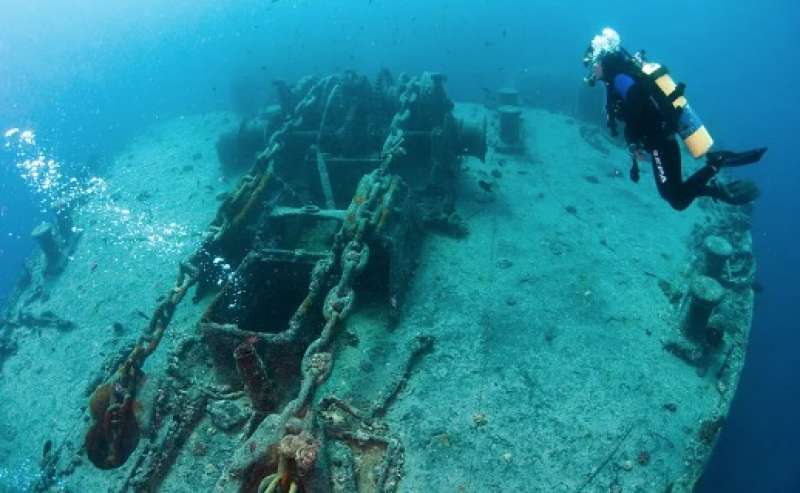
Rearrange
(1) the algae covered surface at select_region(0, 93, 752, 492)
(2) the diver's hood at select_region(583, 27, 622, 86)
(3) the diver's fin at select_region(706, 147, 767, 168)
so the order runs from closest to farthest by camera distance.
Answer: (3) the diver's fin at select_region(706, 147, 767, 168) → (1) the algae covered surface at select_region(0, 93, 752, 492) → (2) the diver's hood at select_region(583, 27, 622, 86)

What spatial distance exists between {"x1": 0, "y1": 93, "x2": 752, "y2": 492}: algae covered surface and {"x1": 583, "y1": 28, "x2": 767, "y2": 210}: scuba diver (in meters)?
1.80

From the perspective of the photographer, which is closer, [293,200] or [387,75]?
[293,200]

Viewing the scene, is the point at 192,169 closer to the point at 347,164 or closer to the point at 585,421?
the point at 347,164

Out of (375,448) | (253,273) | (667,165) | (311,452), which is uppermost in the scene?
(667,165)

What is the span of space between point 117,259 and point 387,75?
20.9 feet

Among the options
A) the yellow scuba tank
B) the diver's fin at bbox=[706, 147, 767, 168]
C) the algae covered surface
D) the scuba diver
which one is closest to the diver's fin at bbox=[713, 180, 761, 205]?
the scuba diver

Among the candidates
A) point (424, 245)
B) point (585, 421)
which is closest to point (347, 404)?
point (585, 421)

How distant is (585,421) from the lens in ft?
13.5

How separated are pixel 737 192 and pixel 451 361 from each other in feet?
9.90

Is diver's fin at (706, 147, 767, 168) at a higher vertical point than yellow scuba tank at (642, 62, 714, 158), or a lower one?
lower

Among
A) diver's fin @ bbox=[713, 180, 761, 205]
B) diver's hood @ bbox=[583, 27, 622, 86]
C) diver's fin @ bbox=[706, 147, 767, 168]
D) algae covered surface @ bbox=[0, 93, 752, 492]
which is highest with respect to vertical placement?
diver's hood @ bbox=[583, 27, 622, 86]

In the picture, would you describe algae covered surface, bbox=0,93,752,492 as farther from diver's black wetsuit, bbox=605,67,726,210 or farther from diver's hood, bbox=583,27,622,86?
diver's hood, bbox=583,27,622,86

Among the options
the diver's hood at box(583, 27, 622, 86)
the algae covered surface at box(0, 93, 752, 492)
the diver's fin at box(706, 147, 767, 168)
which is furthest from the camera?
the diver's hood at box(583, 27, 622, 86)

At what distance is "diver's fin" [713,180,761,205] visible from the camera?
3.76m
